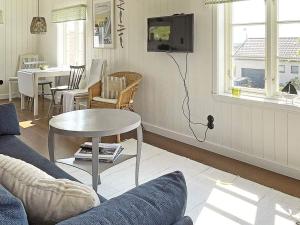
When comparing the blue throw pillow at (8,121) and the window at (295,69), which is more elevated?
the window at (295,69)

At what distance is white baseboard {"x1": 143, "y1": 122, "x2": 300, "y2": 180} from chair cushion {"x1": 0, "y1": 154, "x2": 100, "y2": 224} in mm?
2449

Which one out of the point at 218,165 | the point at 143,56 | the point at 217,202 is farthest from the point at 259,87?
the point at 143,56

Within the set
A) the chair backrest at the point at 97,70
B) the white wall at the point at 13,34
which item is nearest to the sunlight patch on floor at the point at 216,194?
the chair backrest at the point at 97,70

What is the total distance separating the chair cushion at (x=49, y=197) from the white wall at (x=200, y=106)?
2.42 meters

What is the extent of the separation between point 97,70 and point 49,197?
4.25 m

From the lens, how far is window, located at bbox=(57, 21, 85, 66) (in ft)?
19.7

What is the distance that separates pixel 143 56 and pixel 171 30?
2.48 feet

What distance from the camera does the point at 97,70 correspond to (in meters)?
5.05

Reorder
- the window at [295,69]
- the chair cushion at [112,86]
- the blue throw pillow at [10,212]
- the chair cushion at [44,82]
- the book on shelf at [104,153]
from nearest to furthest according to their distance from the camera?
the blue throw pillow at [10,212] < the book on shelf at [104,153] < the window at [295,69] < the chair cushion at [112,86] < the chair cushion at [44,82]

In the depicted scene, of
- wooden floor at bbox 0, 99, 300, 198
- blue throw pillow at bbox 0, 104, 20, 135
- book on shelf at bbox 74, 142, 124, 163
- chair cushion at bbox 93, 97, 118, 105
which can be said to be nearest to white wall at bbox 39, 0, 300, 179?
wooden floor at bbox 0, 99, 300, 198

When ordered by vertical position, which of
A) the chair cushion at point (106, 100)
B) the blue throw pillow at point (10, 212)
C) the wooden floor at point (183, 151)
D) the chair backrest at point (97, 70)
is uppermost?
the chair backrest at point (97, 70)

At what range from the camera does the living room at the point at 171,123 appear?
0.99 metres

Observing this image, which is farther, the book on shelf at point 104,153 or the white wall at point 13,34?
the white wall at point 13,34

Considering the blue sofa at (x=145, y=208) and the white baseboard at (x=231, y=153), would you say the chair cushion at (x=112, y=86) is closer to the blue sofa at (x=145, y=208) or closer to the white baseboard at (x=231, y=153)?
the white baseboard at (x=231, y=153)
